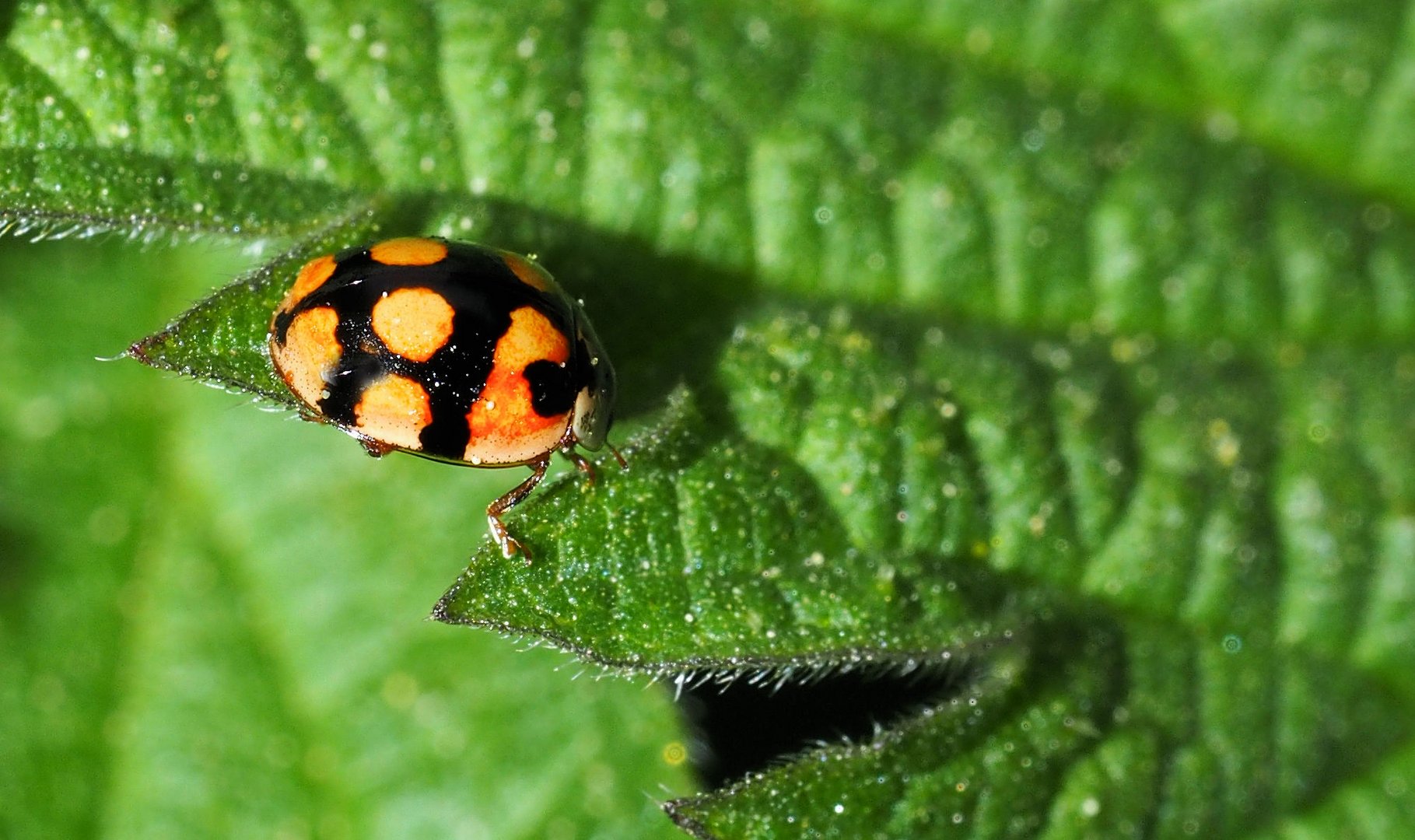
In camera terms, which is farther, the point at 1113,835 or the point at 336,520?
the point at 336,520

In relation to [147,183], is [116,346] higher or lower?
lower

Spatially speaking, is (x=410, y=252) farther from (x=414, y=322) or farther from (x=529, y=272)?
(x=529, y=272)

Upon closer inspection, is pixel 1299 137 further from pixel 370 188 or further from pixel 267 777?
pixel 267 777

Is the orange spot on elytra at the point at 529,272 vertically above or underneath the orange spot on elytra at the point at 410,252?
underneath

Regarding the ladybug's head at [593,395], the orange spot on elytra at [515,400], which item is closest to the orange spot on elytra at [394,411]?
the orange spot on elytra at [515,400]

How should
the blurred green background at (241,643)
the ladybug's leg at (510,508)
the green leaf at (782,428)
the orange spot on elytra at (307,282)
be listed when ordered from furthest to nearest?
the blurred green background at (241,643)
the green leaf at (782,428)
the orange spot on elytra at (307,282)
the ladybug's leg at (510,508)

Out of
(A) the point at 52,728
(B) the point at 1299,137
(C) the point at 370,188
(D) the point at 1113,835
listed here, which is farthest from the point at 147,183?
(B) the point at 1299,137

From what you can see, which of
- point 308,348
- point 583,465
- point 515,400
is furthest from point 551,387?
point 308,348

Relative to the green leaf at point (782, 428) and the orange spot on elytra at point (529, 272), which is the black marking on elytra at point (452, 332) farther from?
the green leaf at point (782, 428)
